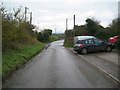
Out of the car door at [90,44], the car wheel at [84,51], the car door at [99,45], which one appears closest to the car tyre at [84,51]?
the car wheel at [84,51]

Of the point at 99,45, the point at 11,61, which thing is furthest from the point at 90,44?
the point at 11,61

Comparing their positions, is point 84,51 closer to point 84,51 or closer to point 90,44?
point 84,51

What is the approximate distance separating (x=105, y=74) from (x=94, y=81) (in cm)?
210

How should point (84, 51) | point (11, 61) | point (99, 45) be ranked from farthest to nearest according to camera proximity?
point (99, 45) < point (84, 51) < point (11, 61)

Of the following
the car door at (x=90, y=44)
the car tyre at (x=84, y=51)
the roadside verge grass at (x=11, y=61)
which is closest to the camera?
the roadside verge grass at (x=11, y=61)

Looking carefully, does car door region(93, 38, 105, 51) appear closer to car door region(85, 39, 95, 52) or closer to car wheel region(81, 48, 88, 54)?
car door region(85, 39, 95, 52)

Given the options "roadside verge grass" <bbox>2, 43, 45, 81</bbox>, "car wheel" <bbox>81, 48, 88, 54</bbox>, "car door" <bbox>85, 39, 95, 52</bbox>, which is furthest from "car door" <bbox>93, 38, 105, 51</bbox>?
"roadside verge grass" <bbox>2, 43, 45, 81</bbox>

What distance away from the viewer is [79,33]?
59.0 metres

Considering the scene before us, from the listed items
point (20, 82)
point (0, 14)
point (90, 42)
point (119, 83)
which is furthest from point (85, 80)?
point (90, 42)

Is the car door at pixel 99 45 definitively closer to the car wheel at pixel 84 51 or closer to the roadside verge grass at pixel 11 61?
the car wheel at pixel 84 51

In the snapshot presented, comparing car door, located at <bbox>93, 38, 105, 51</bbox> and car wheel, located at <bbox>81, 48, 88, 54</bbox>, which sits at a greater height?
car door, located at <bbox>93, 38, 105, 51</bbox>

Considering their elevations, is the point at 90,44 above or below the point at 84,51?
above

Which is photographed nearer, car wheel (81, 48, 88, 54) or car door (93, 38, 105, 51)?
car wheel (81, 48, 88, 54)

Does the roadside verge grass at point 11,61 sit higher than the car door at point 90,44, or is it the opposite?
the car door at point 90,44
